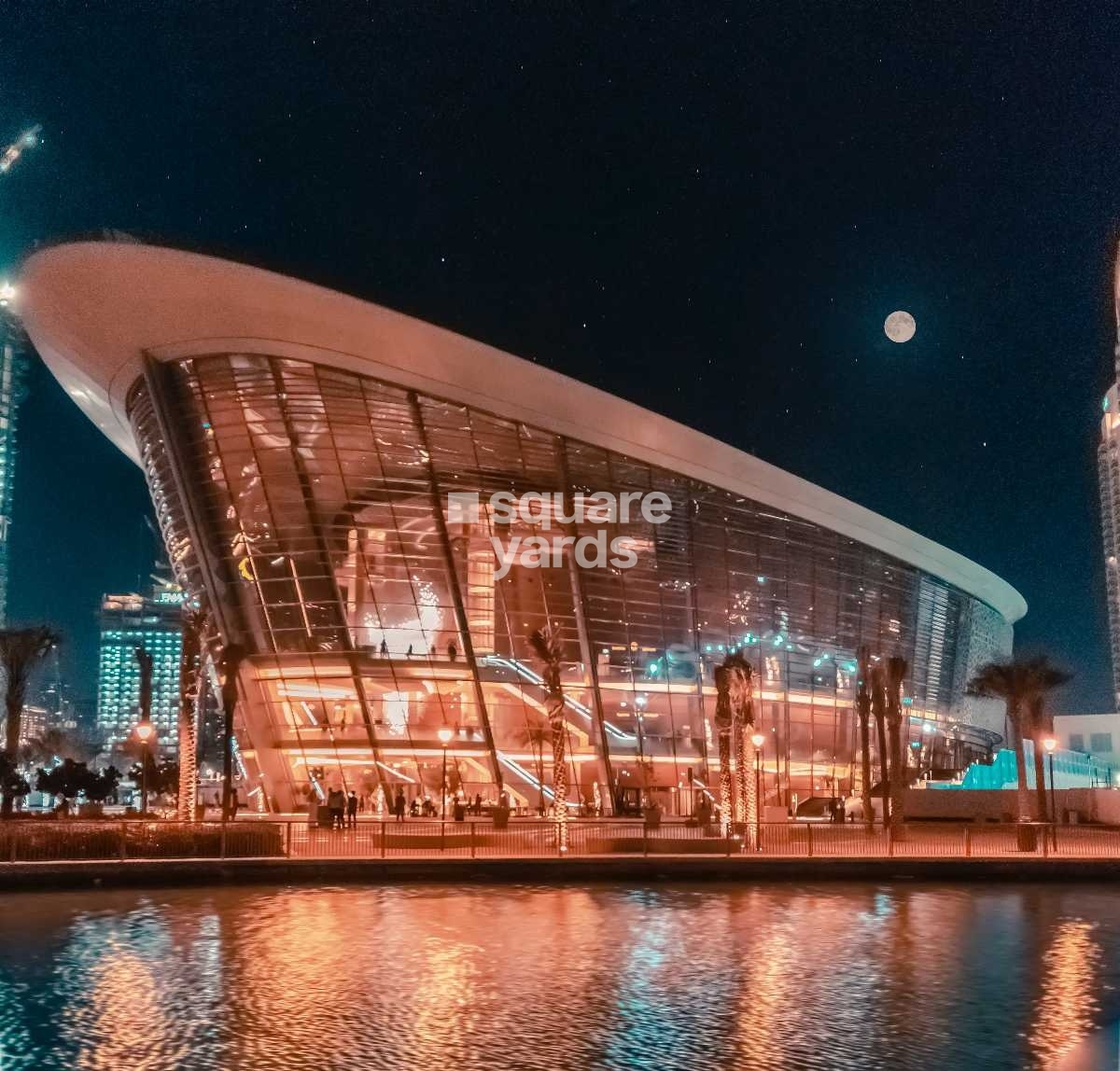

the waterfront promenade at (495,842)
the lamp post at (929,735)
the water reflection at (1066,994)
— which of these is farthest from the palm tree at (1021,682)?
the water reflection at (1066,994)

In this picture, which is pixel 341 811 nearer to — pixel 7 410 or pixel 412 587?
pixel 412 587

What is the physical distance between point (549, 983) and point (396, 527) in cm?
3754

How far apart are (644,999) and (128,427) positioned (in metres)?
51.7

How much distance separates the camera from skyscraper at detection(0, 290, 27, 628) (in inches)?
7539

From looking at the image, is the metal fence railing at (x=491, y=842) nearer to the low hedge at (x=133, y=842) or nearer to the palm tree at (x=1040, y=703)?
the low hedge at (x=133, y=842)

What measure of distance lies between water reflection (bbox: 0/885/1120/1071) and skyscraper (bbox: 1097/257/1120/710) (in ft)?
453

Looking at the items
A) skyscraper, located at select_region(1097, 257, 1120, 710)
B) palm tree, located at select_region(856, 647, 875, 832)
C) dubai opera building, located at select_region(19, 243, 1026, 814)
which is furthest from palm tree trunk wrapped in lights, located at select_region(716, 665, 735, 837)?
skyscraper, located at select_region(1097, 257, 1120, 710)

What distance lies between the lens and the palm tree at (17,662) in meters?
46.8

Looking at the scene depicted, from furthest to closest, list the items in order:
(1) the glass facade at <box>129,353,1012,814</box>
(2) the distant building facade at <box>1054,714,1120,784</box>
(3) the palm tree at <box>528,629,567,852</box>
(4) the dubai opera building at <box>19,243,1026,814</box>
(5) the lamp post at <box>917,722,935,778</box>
A: (2) the distant building facade at <box>1054,714,1120,784</box> → (5) the lamp post at <box>917,722,935,778</box> → (1) the glass facade at <box>129,353,1012,814</box> → (4) the dubai opera building at <box>19,243,1026,814</box> → (3) the palm tree at <box>528,629,567,852</box>

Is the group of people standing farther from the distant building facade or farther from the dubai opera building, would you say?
the distant building facade

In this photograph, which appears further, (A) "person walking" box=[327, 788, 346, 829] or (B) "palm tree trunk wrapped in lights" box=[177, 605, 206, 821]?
(A) "person walking" box=[327, 788, 346, 829]

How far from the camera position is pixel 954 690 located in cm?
7912

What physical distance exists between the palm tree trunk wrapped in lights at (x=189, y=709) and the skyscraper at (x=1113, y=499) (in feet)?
419

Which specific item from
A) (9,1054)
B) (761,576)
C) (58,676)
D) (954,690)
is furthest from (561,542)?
(58,676)
